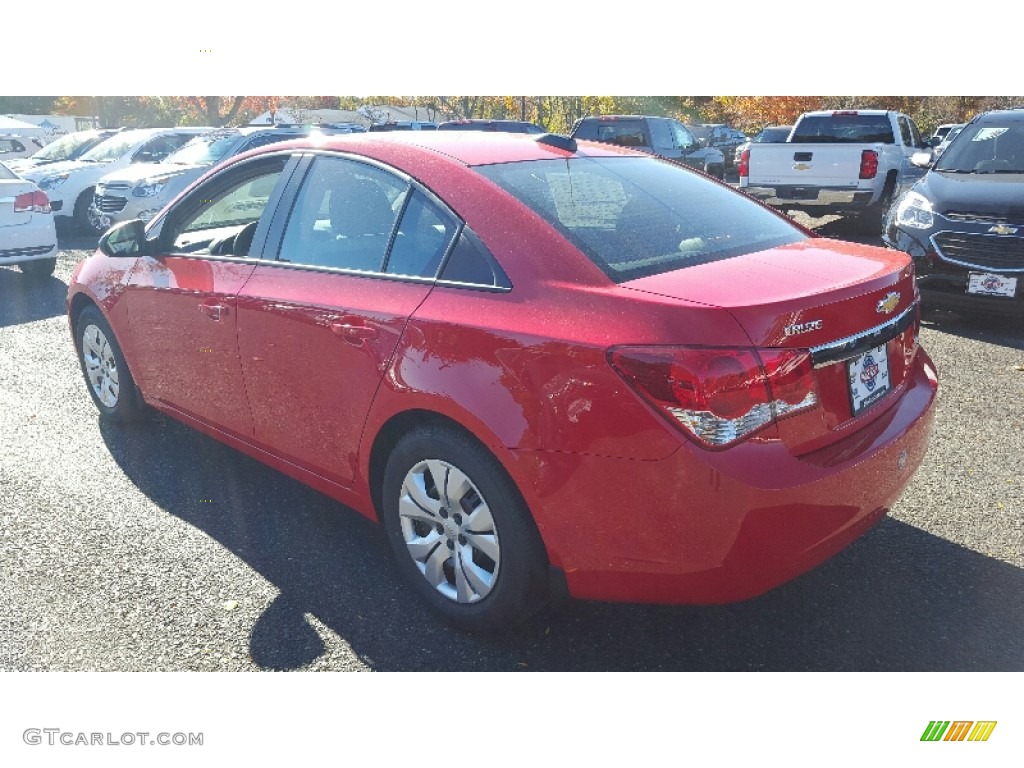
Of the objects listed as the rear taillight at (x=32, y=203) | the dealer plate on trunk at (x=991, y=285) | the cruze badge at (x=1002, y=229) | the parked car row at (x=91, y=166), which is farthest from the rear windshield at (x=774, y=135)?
the rear taillight at (x=32, y=203)

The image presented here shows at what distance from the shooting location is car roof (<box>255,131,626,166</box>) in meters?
3.13

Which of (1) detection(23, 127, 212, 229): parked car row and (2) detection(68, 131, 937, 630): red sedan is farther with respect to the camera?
(1) detection(23, 127, 212, 229): parked car row

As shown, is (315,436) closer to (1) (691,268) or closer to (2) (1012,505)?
(1) (691,268)

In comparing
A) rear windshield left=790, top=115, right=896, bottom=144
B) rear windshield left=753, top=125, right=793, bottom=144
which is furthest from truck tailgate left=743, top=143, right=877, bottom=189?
rear windshield left=753, top=125, right=793, bottom=144

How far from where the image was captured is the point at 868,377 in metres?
2.62

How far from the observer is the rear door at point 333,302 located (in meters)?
2.91

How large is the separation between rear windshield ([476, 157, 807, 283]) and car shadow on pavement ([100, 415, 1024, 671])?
48.7 inches

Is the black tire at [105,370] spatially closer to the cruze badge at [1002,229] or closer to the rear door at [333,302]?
the rear door at [333,302]

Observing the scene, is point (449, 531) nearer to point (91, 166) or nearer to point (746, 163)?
point (746, 163)

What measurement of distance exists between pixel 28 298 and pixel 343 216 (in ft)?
22.8

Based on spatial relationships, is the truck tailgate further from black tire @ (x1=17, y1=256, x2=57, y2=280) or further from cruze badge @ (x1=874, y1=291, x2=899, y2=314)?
cruze badge @ (x1=874, y1=291, x2=899, y2=314)

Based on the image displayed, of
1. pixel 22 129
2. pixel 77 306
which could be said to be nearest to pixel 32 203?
pixel 77 306

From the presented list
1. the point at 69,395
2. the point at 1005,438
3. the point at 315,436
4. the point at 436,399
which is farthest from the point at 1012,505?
the point at 69,395

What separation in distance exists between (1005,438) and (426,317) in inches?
132
